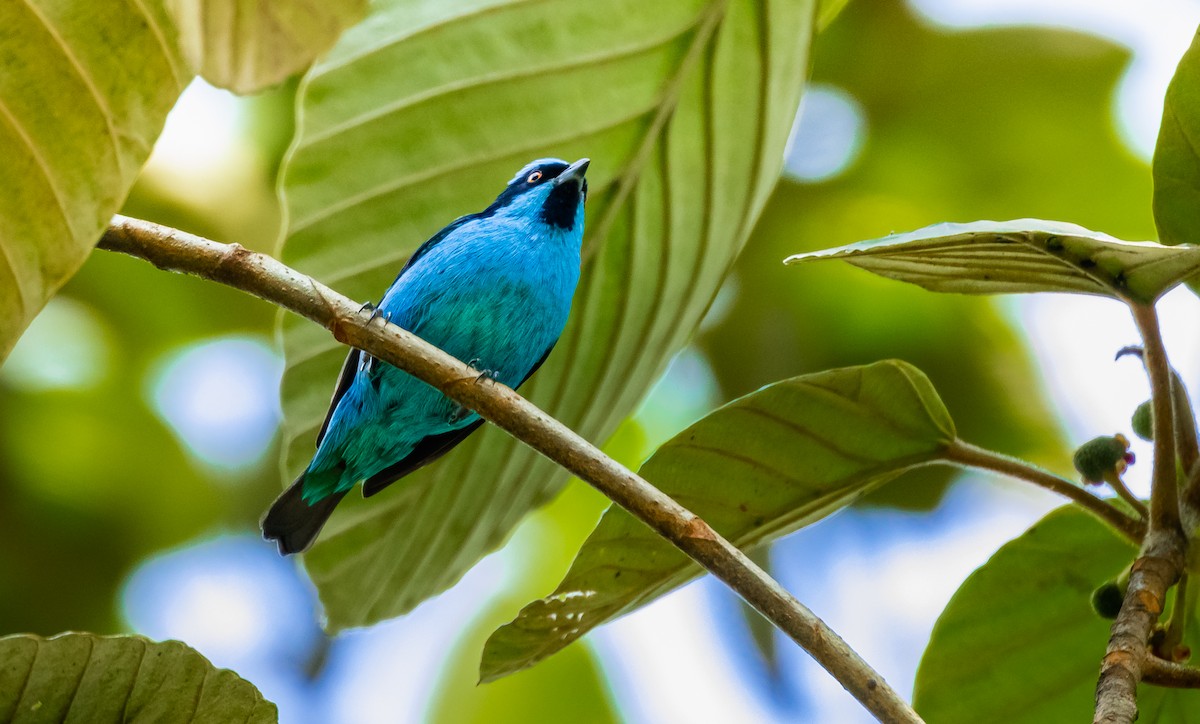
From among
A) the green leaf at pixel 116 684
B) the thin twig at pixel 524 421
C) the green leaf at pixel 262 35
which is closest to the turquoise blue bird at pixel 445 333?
the thin twig at pixel 524 421

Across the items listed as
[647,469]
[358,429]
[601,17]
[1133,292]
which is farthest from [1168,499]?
[358,429]

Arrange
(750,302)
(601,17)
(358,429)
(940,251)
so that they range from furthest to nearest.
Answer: (750,302)
(358,429)
(601,17)
(940,251)

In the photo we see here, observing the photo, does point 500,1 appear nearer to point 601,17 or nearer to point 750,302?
point 601,17

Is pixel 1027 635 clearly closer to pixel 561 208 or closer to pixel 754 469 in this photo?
pixel 754 469

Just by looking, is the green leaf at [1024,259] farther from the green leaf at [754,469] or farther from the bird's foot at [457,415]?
the bird's foot at [457,415]

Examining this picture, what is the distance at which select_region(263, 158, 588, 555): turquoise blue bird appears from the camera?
9.29ft

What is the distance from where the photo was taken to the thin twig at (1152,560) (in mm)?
1361

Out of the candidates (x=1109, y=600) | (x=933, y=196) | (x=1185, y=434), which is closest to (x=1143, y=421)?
(x=1185, y=434)

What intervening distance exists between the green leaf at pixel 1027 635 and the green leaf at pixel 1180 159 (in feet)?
1.57

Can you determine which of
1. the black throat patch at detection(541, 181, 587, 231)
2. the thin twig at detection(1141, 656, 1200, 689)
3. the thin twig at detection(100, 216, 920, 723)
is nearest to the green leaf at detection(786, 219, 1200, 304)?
the thin twig at detection(100, 216, 920, 723)

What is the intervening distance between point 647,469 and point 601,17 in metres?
0.76

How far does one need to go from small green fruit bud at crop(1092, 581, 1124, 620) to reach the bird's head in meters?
1.35

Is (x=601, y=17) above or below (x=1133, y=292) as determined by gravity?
below

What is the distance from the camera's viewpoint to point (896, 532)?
433cm
